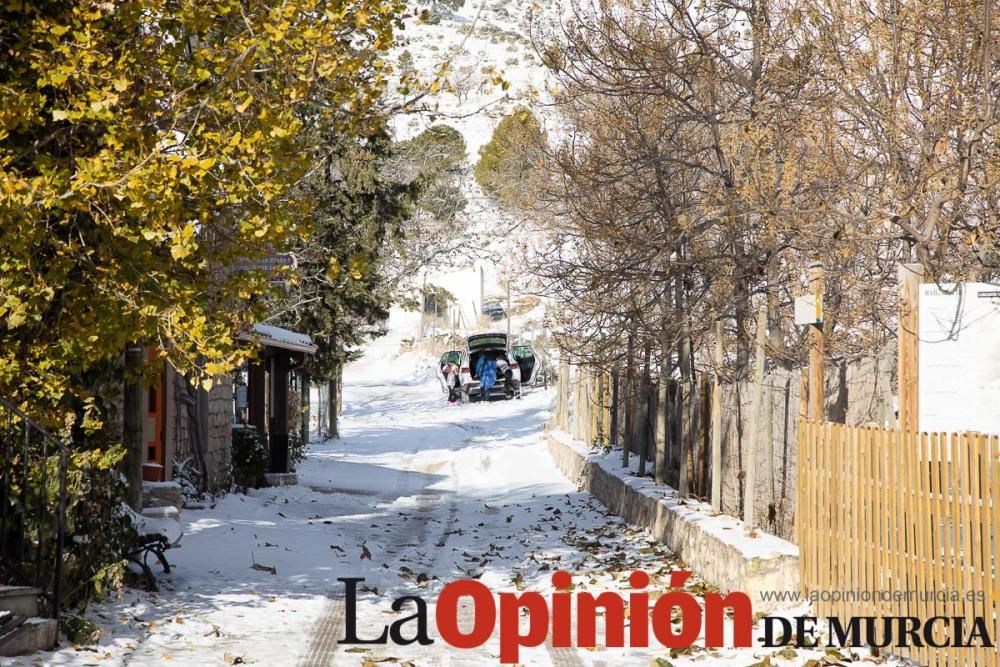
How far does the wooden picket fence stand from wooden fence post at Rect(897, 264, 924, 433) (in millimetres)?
446

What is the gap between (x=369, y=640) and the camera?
28.0ft

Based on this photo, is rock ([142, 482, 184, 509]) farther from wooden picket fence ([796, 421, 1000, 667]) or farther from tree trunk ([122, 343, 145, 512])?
wooden picket fence ([796, 421, 1000, 667])

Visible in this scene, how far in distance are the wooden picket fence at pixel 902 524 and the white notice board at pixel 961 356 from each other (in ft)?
1.81

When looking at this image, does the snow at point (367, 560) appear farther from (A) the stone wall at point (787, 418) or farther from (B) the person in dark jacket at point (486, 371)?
(B) the person in dark jacket at point (486, 371)

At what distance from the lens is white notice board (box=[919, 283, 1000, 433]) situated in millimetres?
7578

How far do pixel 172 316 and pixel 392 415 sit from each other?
41486 mm

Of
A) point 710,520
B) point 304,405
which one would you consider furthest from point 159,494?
point 304,405

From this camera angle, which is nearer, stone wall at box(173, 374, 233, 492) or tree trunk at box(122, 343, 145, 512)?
tree trunk at box(122, 343, 145, 512)

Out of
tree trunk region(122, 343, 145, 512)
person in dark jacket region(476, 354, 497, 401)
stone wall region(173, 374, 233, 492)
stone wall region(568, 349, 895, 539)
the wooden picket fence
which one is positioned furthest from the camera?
person in dark jacket region(476, 354, 497, 401)

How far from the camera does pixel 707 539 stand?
10789mm

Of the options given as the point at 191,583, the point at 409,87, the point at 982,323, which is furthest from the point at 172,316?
the point at 982,323

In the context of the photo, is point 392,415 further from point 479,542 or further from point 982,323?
point 982,323

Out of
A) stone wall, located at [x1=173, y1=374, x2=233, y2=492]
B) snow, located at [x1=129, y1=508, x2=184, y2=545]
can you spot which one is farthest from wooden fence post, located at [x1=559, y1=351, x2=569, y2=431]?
snow, located at [x1=129, y1=508, x2=184, y2=545]


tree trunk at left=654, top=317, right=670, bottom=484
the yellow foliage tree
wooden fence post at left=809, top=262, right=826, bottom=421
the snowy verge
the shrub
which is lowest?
the snowy verge
